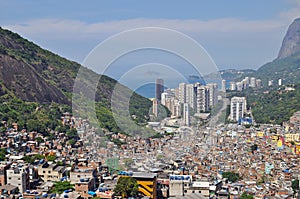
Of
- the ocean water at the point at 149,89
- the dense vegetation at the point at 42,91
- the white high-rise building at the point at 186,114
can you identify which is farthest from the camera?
the dense vegetation at the point at 42,91

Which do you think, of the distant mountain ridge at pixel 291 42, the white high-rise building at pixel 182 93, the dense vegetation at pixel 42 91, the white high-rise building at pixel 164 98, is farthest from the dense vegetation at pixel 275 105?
the distant mountain ridge at pixel 291 42

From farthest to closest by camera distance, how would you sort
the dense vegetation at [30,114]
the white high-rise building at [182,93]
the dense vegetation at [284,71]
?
the dense vegetation at [284,71]
the dense vegetation at [30,114]
the white high-rise building at [182,93]

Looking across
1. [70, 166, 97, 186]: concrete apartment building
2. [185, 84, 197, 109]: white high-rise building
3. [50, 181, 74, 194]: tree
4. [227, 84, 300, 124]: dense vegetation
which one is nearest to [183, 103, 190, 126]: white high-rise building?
[185, 84, 197, 109]: white high-rise building

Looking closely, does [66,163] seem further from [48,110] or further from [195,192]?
[48,110]

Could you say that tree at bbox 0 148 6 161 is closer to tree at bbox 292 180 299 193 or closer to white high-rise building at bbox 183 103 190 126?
white high-rise building at bbox 183 103 190 126

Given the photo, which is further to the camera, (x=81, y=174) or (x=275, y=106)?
(x=275, y=106)

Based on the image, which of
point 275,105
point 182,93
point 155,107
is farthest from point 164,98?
point 275,105

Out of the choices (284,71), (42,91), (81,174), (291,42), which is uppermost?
(291,42)

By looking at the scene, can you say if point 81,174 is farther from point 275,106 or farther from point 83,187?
point 275,106

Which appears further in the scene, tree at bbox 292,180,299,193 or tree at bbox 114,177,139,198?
tree at bbox 292,180,299,193

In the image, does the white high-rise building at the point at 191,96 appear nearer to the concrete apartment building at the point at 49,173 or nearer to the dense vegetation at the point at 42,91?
the dense vegetation at the point at 42,91
